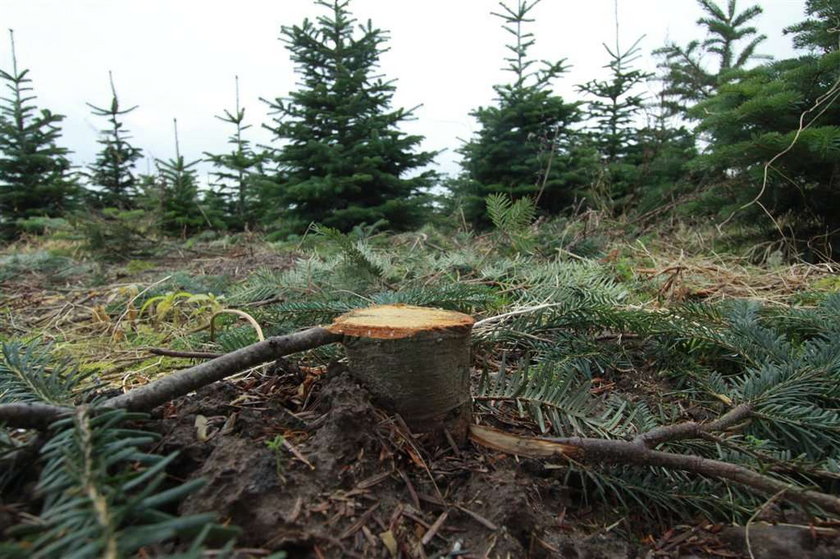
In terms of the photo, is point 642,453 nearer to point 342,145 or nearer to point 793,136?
point 793,136

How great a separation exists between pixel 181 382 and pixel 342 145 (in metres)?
7.15

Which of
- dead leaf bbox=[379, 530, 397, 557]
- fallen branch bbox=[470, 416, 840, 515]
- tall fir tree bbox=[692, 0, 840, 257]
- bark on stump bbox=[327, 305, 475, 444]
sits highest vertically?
tall fir tree bbox=[692, 0, 840, 257]

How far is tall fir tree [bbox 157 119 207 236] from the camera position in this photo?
8.34 m

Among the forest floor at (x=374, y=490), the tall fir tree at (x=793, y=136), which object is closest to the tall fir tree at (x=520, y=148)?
the tall fir tree at (x=793, y=136)

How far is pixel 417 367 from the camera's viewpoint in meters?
0.86

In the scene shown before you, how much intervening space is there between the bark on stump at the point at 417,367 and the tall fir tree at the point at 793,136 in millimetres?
3234

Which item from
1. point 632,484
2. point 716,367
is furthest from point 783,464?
point 716,367

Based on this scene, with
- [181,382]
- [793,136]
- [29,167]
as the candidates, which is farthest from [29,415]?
[29,167]

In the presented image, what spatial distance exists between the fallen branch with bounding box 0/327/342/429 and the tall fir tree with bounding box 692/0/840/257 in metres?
3.44

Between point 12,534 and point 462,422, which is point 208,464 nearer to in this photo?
point 12,534

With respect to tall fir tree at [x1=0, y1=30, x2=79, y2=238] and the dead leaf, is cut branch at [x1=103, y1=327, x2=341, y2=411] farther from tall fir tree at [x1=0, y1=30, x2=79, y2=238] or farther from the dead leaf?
tall fir tree at [x1=0, y1=30, x2=79, y2=238]

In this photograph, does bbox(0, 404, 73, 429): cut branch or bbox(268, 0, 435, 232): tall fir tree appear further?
bbox(268, 0, 435, 232): tall fir tree

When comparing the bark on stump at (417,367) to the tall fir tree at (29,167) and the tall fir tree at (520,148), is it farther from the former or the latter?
the tall fir tree at (29,167)

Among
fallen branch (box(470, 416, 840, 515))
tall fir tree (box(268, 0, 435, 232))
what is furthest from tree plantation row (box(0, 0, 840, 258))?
fallen branch (box(470, 416, 840, 515))
